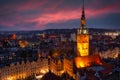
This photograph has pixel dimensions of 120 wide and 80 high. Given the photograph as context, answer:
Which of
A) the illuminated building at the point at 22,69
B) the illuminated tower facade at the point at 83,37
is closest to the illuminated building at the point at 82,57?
the illuminated tower facade at the point at 83,37

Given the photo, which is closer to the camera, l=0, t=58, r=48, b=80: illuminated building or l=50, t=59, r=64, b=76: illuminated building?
l=0, t=58, r=48, b=80: illuminated building

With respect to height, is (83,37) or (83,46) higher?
(83,37)

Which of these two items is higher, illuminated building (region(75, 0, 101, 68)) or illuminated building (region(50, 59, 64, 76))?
illuminated building (region(75, 0, 101, 68))

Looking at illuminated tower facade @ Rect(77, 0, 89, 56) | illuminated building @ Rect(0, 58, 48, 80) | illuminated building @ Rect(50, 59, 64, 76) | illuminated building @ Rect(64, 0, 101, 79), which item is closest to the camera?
illuminated building @ Rect(64, 0, 101, 79)

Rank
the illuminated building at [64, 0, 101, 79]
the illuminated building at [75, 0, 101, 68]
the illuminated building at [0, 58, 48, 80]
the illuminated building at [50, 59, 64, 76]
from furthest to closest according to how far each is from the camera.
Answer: the illuminated building at [50, 59, 64, 76], the illuminated building at [0, 58, 48, 80], the illuminated building at [75, 0, 101, 68], the illuminated building at [64, 0, 101, 79]

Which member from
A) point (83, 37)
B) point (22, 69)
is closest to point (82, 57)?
point (83, 37)

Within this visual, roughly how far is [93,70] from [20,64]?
55.7ft

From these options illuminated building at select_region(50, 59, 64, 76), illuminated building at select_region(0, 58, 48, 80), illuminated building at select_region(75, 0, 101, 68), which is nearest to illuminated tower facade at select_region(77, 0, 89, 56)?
illuminated building at select_region(75, 0, 101, 68)

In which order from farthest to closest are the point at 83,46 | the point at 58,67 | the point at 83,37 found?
the point at 58,67 → the point at 83,46 → the point at 83,37

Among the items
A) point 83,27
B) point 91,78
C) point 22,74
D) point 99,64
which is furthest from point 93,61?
point 22,74

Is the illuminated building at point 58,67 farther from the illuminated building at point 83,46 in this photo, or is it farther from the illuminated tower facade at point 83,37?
the illuminated tower facade at point 83,37

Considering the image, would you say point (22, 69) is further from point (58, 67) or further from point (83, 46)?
point (83, 46)

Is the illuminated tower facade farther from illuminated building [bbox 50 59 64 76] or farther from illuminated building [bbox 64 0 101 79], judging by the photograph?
illuminated building [bbox 50 59 64 76]

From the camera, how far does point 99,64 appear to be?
149ft
